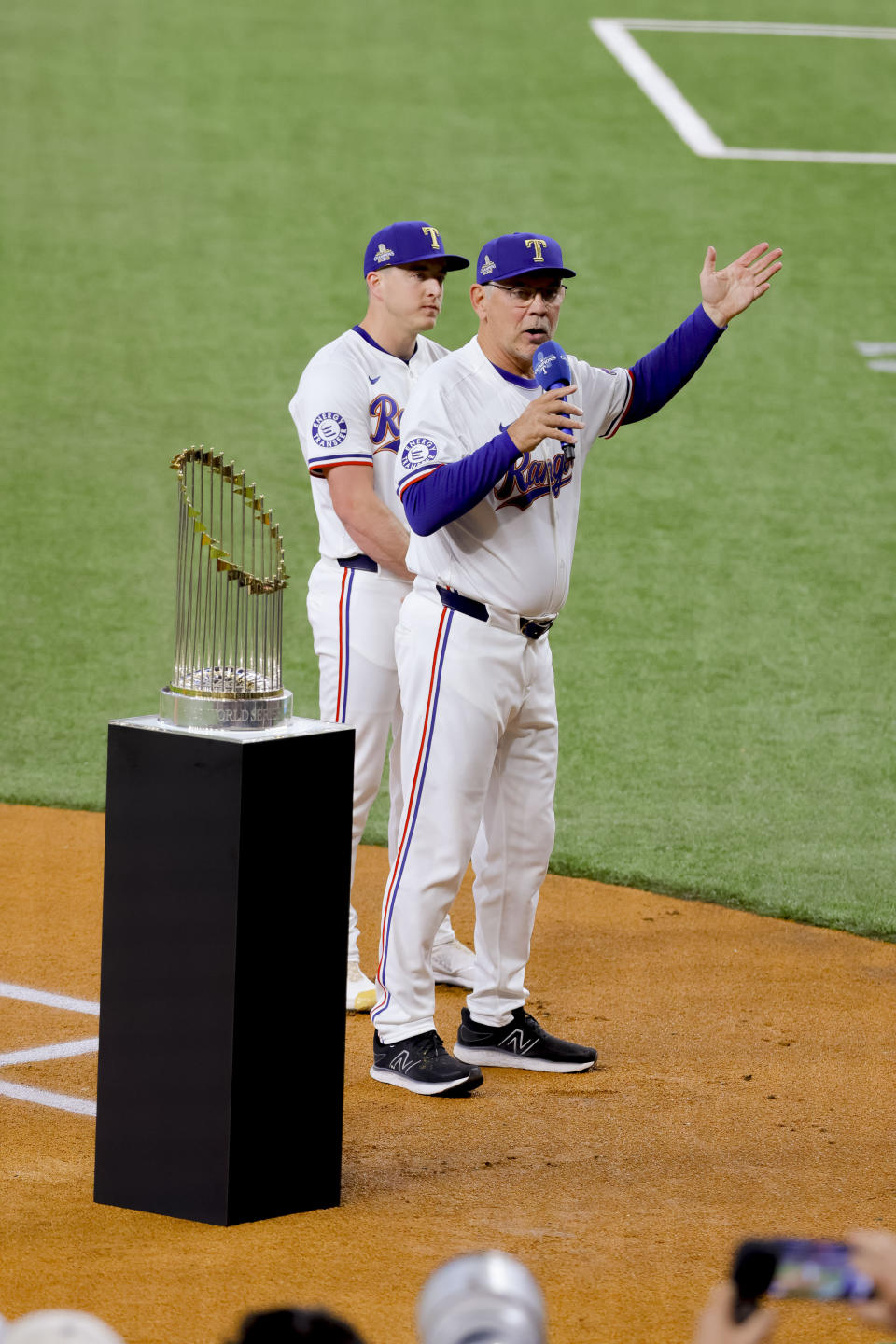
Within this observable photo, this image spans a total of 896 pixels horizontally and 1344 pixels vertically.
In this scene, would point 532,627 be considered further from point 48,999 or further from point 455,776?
point 48,999

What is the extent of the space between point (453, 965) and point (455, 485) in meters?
1.84

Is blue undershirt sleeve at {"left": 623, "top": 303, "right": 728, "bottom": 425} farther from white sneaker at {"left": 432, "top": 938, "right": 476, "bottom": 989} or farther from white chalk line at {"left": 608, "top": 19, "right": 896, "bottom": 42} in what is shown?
white chalk line at {"left": 608, "top": 19, "right": 896, "bottom": 42}

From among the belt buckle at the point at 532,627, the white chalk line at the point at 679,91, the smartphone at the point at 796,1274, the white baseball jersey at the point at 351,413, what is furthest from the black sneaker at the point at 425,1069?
the white chalk line at the point at 679,91

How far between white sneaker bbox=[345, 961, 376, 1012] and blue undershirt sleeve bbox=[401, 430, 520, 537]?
59.2 inches

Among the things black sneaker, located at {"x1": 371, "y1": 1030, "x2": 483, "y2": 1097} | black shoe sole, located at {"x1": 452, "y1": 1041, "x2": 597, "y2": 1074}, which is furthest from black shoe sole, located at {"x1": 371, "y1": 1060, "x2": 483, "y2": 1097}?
black shoe sole, located at {"x1": 452, "y1": 1041, "x2": 597, "y2": 1074}

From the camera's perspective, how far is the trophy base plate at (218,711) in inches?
146

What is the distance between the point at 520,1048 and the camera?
481 centimetres

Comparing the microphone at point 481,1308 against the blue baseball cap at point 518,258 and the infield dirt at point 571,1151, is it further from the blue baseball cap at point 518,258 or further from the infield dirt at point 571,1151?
the blue baseball cap at point 518,258

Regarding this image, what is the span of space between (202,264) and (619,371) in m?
11.4

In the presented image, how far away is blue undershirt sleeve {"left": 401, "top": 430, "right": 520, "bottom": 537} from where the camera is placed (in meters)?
4.21

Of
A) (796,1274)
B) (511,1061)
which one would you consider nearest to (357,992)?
(511,1061)

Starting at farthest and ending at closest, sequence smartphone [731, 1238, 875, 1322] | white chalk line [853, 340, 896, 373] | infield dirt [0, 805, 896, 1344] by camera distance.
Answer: white chalk line [853, 340, 896, 373] → infield dirt [0, 805, 896, 1344] → smartphone [731, 1238, 875, 1322]

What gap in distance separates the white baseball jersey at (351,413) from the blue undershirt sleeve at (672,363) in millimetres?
697

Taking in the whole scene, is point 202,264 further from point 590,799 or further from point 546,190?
point 590,799
